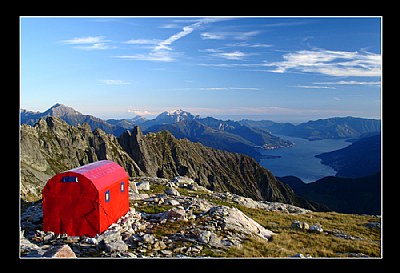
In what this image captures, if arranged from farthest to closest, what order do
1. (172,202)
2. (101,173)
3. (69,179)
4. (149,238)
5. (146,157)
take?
(146,157)
(172,202)
(101,173)
(69,179)
(149,238)

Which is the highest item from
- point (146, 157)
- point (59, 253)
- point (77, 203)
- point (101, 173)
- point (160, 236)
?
point (101, 173)

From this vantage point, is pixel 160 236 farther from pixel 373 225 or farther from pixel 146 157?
pixel 146 157

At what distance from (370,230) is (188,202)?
14.8m

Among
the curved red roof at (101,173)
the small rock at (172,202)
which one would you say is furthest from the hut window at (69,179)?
the small rock at (172,202)

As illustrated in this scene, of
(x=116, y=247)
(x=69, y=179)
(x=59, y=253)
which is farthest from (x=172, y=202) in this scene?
(x=59, y=253)

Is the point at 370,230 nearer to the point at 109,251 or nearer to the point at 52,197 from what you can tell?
the point at 109,251

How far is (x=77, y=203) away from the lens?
58.6ft

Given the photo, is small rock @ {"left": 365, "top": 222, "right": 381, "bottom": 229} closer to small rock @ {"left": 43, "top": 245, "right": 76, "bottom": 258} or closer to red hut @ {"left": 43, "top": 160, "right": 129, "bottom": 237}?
red hut @ {"left": 43, "top": 160, "right": 129, "bottom": 237}

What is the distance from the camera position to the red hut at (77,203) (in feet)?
58.1

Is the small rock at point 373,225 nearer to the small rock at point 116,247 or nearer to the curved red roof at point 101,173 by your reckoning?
the curved red roof at point 101,173

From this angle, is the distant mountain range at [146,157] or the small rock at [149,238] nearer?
the small rock at [149,238]

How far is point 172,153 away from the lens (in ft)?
553
